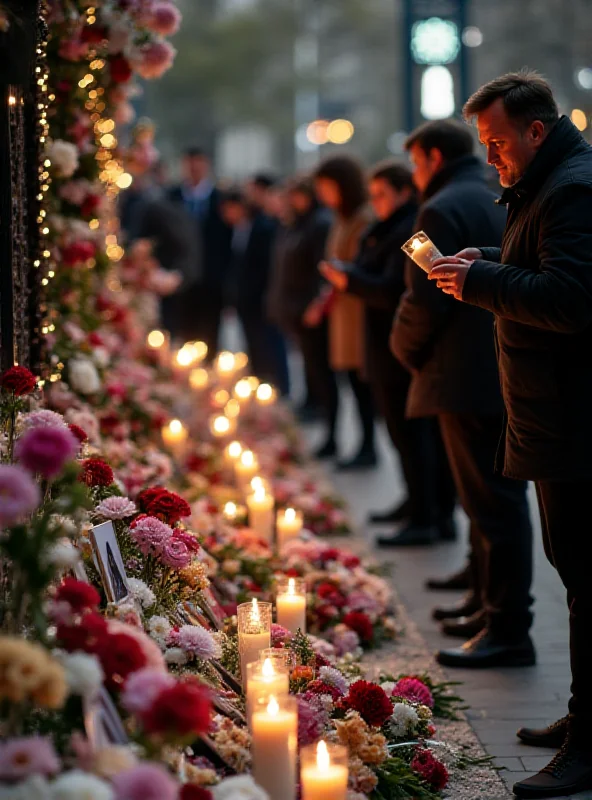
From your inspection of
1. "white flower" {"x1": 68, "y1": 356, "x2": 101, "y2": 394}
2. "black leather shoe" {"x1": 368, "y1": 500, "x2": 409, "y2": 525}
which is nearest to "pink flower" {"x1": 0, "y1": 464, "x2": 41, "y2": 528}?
"white flower" {"x1": 68, "y1": 356, "x2": 101, "y2": 394}

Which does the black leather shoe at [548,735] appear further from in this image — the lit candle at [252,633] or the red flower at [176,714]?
the red flower at [176,714]

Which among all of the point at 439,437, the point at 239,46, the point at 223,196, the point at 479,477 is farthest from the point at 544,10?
the point at 479,477

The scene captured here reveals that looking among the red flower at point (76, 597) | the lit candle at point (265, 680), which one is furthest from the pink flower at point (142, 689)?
the lit candle at point (265, 680)

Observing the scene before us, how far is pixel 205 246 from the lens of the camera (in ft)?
46.0

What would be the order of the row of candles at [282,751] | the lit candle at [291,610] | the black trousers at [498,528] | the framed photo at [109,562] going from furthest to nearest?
the black trousers at [498,528] → the lit candle at [291,610] → the framed photo at [109,562] → the row of candles at [282,751]

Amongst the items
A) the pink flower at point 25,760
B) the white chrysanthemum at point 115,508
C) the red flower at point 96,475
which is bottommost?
the pink flower at point 25,760

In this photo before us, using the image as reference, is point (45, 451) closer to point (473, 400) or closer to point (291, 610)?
point (291, 610)

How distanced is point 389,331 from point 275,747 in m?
4.61

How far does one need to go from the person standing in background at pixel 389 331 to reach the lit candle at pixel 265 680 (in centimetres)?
388

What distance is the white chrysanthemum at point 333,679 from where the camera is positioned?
13.0 ft

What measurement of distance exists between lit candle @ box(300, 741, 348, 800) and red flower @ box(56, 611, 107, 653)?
2.01 feet

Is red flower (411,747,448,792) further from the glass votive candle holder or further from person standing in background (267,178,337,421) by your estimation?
person standing in background (267,178,337,421)

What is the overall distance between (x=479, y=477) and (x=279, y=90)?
1307 inches

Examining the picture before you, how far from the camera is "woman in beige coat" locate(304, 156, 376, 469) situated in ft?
29.4
